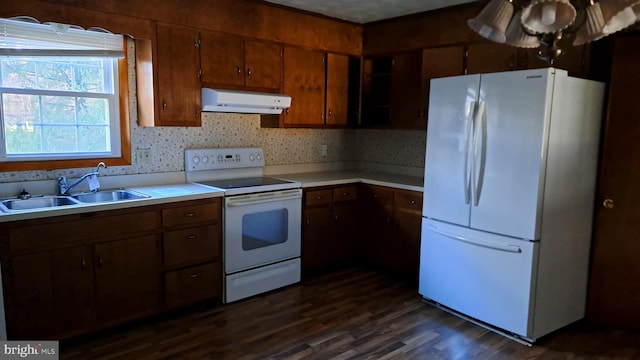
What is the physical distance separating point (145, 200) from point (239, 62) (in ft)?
4.39

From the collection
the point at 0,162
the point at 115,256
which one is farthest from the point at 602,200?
the point at 0,162

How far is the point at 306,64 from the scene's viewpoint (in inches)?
159

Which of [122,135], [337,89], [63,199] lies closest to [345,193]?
[337,89]

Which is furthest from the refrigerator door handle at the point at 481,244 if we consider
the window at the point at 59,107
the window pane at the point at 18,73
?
the window pane at the point at 18,73

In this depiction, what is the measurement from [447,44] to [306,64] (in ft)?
3.96

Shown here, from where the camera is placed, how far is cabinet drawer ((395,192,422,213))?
3705 mm

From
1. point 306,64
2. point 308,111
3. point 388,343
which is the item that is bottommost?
point 388,343

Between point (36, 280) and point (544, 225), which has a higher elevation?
point (544, 225)

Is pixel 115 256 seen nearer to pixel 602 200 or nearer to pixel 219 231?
pixel 219 231

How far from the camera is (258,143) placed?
4137 millimetres

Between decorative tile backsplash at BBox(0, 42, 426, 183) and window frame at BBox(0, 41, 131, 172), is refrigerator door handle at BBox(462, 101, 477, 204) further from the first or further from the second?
window frame at BBox(0, 41, 131, 172)

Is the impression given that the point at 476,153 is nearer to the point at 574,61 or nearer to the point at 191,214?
the point at 574,61

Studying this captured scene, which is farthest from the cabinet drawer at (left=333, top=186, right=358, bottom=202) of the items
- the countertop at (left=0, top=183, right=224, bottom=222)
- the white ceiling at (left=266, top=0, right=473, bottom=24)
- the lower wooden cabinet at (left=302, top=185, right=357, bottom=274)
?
the white ceiling at (left=266, top=0, right=473, bottom=24)

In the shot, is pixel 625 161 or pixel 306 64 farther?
pixel 306 64
